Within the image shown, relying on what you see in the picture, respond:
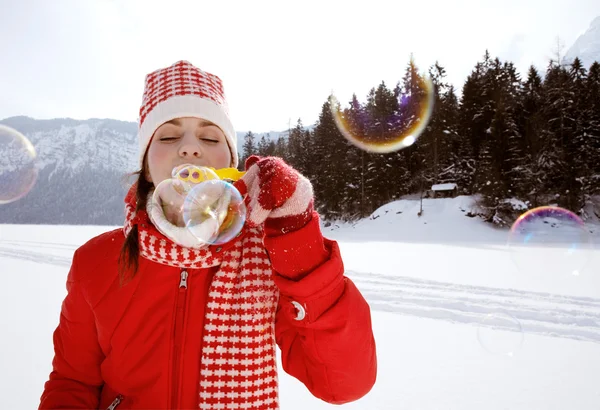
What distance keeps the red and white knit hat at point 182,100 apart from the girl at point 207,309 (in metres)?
0.04

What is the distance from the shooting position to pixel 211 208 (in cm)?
141

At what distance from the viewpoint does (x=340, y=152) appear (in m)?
36.8

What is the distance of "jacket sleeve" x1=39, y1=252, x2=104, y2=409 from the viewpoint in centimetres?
160

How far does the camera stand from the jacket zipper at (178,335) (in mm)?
1458

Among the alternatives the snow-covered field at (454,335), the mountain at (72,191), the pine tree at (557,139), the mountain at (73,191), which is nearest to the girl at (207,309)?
the snow-covered field at (454,335)

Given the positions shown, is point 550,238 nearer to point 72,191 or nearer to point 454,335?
point 454,335

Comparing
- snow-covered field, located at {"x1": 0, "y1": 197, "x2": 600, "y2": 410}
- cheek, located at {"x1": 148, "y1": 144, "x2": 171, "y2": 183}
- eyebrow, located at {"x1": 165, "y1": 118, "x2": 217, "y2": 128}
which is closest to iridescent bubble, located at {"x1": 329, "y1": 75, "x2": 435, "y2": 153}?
snow-covered field, located at {"x1": 0, "y1": 197, "x2": 600, "y2": 410}

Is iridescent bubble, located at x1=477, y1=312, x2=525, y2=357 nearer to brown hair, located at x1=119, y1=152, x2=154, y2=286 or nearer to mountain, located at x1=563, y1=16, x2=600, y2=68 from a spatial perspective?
brown hair, located at x1=119, y1=152, x2=154, y2=286

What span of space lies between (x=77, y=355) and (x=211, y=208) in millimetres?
991

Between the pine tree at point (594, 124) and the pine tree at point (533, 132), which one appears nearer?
the pine tree at point (533, 132)

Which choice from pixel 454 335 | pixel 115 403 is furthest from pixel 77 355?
→ pixel 454 335

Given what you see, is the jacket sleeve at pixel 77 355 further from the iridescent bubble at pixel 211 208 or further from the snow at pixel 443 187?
the snow at pixel 443 187

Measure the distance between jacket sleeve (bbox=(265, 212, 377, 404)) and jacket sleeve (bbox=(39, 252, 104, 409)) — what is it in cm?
98

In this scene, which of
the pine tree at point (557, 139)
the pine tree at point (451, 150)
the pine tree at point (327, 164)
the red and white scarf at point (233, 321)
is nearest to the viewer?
the red and white scarf at point (233, 321)
